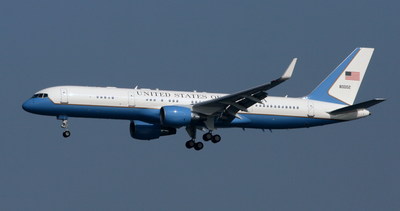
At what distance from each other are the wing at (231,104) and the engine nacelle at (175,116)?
3.08 feet

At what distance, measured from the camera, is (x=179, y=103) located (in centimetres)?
6338

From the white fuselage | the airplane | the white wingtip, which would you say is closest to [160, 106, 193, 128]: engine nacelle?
the airplane

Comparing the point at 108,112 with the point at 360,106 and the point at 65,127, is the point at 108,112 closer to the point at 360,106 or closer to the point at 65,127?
the point at 65,127

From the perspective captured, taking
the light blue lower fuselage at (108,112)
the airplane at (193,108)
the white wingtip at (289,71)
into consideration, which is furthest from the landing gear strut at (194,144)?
the white wingtip at (289,71)

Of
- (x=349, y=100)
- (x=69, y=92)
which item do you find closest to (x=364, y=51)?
(x=349, y=100)


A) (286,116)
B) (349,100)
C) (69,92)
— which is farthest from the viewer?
(349,100)

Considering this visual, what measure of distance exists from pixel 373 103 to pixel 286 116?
6876 mm

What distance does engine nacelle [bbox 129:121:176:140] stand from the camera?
219 ft

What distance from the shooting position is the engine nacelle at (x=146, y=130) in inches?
2630

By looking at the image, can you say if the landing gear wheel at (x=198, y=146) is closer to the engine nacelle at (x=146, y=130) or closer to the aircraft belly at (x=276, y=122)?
the aircraft belly at (x=276, y=122)

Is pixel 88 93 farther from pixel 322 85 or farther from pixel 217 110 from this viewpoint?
pixel 322 85

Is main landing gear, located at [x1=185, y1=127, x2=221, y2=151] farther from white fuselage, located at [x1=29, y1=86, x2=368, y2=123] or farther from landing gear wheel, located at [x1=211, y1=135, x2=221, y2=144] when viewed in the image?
white fuselage, located at [x1=29, y1=86, x2=368, y2=123]

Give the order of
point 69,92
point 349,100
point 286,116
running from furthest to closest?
point 349,100 → point 286,116 → point 69,92

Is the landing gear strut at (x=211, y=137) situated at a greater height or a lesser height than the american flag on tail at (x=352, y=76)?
lesser
